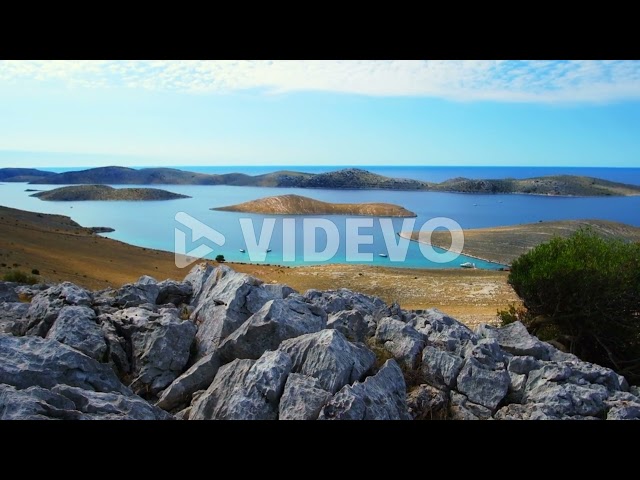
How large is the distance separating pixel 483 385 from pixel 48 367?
882 centimetres

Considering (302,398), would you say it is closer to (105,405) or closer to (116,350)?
(105,405)

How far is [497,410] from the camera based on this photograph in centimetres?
1030

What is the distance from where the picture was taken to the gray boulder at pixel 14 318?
12.3 meters

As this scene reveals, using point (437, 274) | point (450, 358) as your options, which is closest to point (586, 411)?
point (450, 358)

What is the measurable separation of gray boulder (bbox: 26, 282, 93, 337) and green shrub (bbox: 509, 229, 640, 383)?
1841 centimetres

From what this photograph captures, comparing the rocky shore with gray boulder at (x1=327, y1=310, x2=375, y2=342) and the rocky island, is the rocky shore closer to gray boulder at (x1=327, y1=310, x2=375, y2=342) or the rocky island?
gray boulder at (x1=327, y1=310, x2=375, y2=342)

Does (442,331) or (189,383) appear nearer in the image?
(189,383)

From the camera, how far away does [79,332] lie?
11.1 meters

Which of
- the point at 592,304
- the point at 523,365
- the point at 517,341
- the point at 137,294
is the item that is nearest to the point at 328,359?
the point at 523,365

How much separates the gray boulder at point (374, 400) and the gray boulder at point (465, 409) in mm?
1318

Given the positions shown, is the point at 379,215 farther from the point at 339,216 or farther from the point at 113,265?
the point at 113,265

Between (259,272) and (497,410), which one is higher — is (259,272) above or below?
below

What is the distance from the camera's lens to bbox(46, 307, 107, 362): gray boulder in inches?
424
